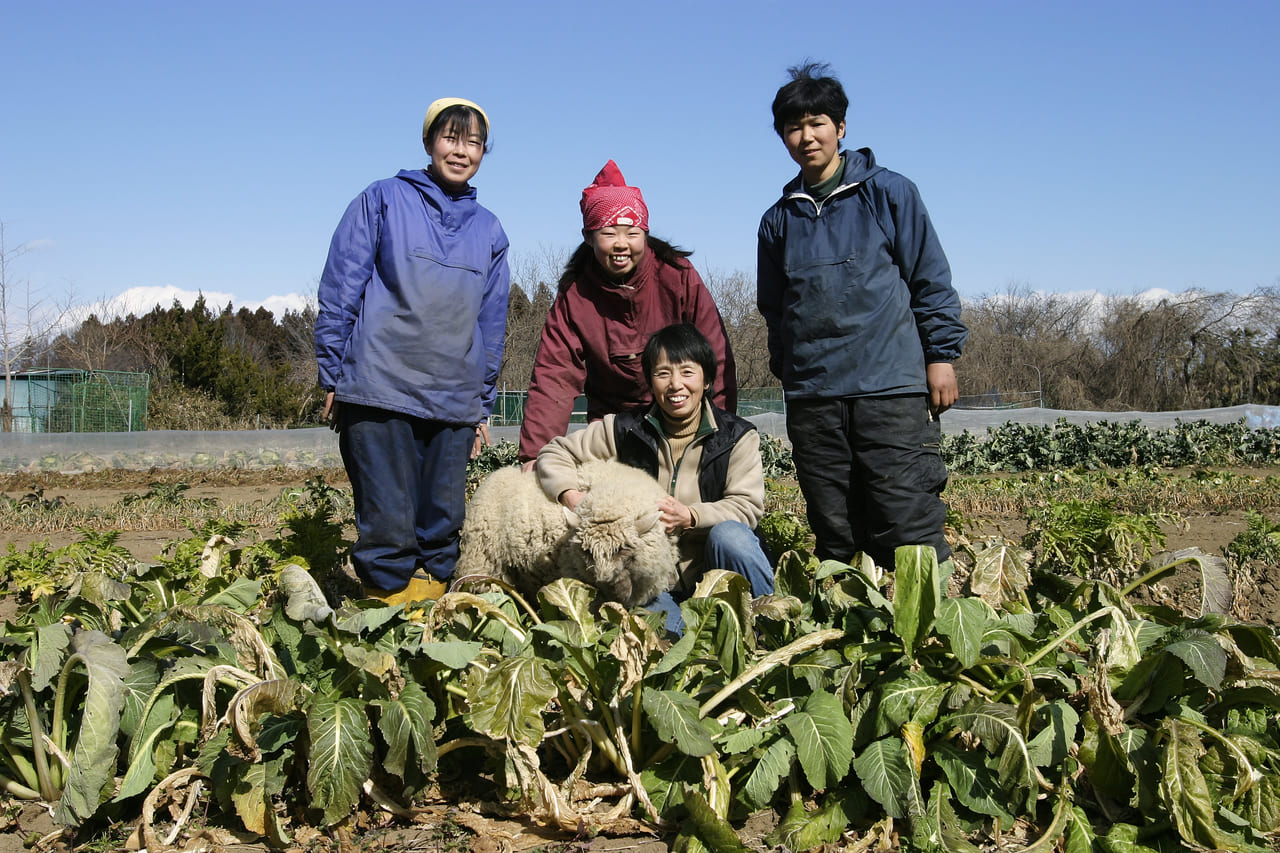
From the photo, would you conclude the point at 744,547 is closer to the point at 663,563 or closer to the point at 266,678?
the point at 663,563

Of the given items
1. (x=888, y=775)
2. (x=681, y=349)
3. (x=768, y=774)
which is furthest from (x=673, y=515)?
(x=888, y=775)

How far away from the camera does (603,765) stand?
2518 millimetres

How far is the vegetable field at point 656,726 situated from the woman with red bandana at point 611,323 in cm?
146

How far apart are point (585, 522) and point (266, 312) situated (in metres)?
45.2

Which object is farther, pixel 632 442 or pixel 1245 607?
pixel 1245 607

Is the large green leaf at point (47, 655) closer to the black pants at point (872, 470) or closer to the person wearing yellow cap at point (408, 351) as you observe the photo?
the person wearing yellow cap at point (408, 351)

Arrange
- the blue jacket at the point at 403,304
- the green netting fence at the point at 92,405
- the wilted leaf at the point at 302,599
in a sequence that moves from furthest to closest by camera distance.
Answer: the green netting fence at the point at 92,405 < the blue jacket at the point at 403,304 < the wilted leaf at the point at 302,599

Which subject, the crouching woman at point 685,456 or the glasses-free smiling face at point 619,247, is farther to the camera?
the glasses-free smiling face at point 619,247

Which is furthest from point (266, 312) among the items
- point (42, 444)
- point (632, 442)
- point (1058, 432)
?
point (632, 442)

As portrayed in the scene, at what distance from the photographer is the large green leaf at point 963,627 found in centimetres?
225

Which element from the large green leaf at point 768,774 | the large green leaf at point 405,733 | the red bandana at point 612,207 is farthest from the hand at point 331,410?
the large green leaf at point 768,774

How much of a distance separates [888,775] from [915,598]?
446 millimetres

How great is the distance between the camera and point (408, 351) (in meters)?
3.89

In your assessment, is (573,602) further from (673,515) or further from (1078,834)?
(1078,834)
